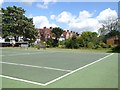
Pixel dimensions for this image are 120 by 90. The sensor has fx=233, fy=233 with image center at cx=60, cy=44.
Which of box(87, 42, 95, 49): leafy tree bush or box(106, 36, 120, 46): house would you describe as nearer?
box(87, 42, 95, 49): leafy tree bush

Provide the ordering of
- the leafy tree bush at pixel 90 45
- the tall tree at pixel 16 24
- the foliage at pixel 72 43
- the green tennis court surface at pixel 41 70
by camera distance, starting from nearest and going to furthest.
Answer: the green tennis court surface at pixel 41 70
the leafy tree bush at pixel 90 45
the foliage at pixel 72 43
the tall tree at pixel 16 24

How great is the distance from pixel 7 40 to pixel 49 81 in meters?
45.6

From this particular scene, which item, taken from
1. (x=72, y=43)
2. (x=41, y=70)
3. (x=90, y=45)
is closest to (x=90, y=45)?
(x=90, y=45)

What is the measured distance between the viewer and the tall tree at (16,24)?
49938 mm

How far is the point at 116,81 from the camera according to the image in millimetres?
8406

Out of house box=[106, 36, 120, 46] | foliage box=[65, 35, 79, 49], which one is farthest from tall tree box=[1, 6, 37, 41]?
house box=[106, 36, 120, 46]

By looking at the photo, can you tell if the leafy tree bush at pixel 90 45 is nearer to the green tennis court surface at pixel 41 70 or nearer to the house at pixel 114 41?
the house at pixel 114 41

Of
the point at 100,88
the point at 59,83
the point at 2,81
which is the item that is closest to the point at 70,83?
the point at 59,83

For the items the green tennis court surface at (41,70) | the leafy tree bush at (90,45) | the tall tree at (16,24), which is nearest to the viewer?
the green tennis court surface at (41,70)

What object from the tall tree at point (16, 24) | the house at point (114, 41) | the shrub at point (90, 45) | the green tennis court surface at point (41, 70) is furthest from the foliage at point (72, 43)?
the green tennis court surface at point (41, 70)

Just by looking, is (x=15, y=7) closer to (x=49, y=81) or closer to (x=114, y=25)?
(x=114, y=25)

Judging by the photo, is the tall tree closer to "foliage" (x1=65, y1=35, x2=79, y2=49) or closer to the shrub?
"foliage" (x1=65, y1=35, x2=79, y2=49)

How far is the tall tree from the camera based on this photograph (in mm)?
49938

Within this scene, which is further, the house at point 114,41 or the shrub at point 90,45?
the house at point 114,41
